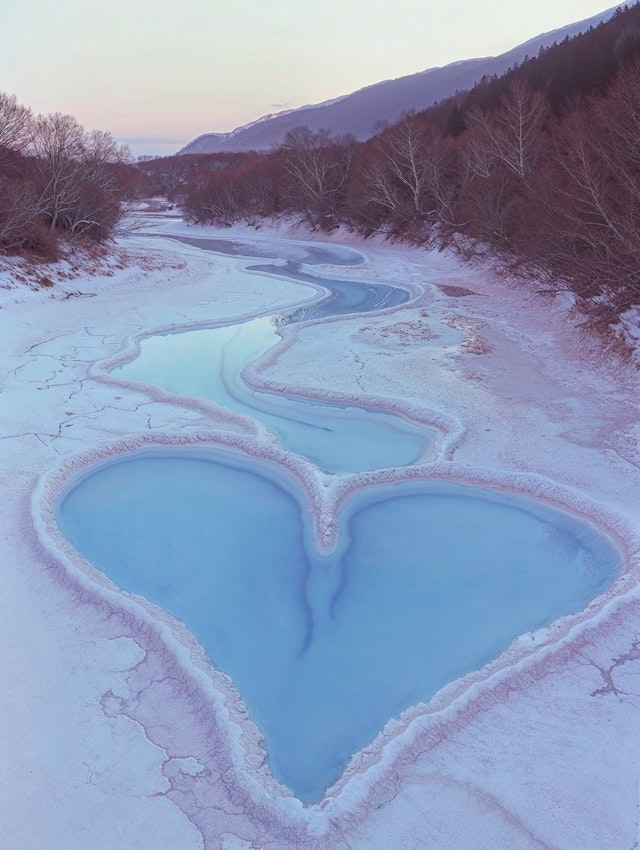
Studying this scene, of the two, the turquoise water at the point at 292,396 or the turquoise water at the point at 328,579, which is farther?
the turquoise water at the point at 292,396

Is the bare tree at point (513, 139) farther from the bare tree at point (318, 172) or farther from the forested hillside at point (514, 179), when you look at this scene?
the bare tree at point (318, 172)

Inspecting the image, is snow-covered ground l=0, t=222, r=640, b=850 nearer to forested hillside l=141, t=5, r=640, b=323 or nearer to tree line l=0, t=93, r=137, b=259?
forested hillside l=141, t=5, r=640, b=323

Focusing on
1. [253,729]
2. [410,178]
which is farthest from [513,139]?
[253,729]

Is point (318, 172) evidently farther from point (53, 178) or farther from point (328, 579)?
point (328, 579)

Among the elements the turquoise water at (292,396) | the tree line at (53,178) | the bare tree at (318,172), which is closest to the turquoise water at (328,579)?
the turquoise water at (292,396)

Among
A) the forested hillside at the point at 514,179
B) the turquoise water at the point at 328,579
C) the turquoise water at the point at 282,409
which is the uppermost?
the forested hillside at the point at 514,179

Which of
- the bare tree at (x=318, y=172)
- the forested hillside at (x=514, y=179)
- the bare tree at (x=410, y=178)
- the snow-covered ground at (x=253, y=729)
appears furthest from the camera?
the bare tree at (x=318, y=172)

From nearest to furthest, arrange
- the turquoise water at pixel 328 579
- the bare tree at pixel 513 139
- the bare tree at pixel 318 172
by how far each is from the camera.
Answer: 1. the turquoise water at pixel 328 579
2. the bare tree at pixel 513 139
3. the bare tree at pixel 318 172
